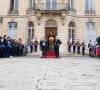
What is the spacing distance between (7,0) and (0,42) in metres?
10.4

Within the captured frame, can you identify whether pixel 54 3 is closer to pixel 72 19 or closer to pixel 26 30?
pixel 72 19

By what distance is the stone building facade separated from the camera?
1778 centimetres

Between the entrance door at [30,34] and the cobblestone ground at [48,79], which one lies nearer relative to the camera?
the cobblestone ground at [48,79]

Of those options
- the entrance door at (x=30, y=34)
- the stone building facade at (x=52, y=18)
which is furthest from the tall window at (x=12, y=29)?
the entrance door at (x=30, y=34)

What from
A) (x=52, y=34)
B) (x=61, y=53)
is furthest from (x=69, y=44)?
(x=52, y=34)

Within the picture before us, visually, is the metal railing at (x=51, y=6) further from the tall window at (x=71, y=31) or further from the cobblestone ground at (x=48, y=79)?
the cobblestone ground at (x=48, y=79)

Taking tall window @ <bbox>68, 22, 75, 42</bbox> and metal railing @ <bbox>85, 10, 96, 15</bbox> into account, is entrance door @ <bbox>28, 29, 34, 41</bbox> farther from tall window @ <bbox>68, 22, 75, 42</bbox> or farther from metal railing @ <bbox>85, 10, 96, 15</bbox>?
metal railing @ <bbox>85, 10, 96, 15</bbox>

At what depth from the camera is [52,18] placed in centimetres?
1791

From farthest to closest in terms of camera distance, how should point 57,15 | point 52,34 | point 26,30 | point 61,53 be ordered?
point 52,34
point 26,30
point 57,15
point 61,53

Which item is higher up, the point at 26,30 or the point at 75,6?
the point at 75,6

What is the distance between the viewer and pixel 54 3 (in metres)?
18.0

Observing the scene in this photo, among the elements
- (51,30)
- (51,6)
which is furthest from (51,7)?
(51,30)

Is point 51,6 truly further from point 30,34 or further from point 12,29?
point 12,29

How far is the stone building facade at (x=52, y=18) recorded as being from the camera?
17781mm
